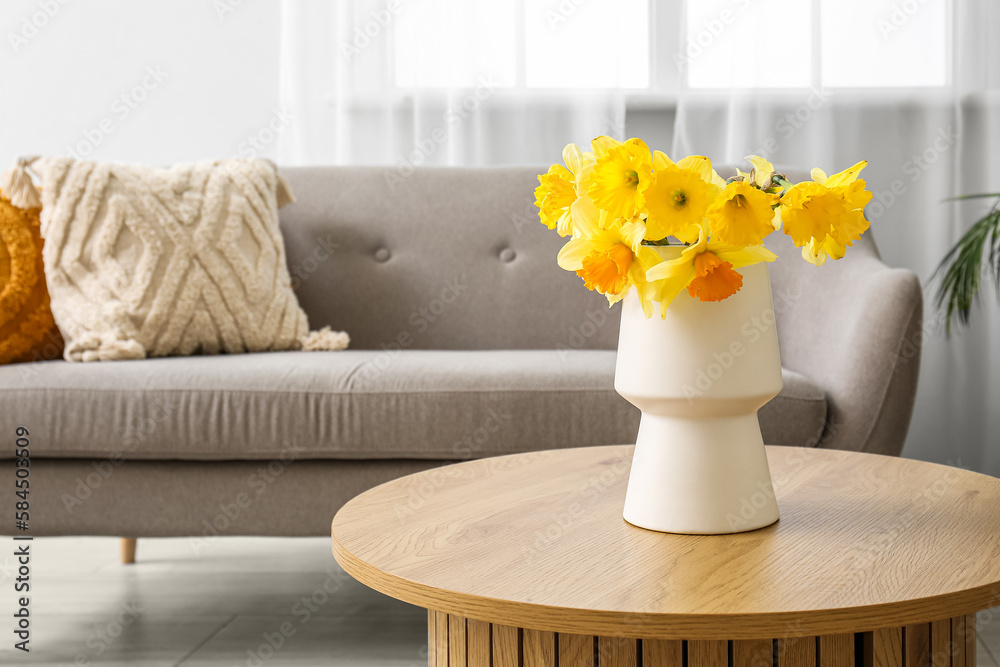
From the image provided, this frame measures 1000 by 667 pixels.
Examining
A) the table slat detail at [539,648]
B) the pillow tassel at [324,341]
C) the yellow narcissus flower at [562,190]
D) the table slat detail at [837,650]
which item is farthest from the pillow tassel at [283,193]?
the table slat detail at [837,650]

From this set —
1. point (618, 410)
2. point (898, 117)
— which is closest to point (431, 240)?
point (618, 410)

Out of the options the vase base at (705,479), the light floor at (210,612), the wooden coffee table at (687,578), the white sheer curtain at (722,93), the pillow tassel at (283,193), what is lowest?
the light floor at (210,612)

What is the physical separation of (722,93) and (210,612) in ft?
6.71

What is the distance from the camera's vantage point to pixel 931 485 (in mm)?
905

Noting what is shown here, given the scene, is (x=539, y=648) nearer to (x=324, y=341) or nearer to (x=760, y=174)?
(x=760, y=174)

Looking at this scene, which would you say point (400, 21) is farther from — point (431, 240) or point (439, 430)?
point (439, 430)

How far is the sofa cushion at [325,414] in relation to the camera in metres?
1.46

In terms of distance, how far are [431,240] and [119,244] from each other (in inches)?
28.1

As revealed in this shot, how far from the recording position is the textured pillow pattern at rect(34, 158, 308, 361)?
173 cm

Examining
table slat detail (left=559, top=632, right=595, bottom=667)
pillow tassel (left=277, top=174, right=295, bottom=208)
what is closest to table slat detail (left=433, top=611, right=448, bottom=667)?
table slat detail (left=559, top=632, right=595, bottom=667)

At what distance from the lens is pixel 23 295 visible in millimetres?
1709

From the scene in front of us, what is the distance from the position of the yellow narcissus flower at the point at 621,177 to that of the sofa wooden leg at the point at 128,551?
172cm

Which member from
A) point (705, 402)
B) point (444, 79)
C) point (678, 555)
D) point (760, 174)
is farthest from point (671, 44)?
point (678, 555)

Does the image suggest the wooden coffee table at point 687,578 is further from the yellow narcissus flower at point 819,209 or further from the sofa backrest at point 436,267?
the sofa backrest at point 436,267
